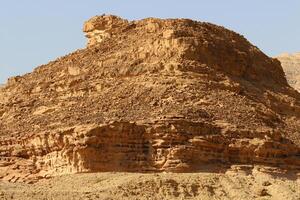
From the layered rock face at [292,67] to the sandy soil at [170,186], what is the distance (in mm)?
81044

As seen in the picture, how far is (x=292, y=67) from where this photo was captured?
147125 millimetres

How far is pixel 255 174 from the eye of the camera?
182ft

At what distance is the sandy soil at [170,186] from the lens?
163 feet

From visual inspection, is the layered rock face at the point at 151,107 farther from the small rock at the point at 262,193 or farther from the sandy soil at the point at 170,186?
the small rock at the point at 262,193

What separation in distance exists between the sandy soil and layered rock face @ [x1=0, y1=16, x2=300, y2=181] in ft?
4.88

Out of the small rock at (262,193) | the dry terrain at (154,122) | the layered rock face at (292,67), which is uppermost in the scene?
the layered rock face at (292,67)

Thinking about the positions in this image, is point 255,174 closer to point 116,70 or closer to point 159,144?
point 159,144

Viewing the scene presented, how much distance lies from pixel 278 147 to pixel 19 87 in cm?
1767

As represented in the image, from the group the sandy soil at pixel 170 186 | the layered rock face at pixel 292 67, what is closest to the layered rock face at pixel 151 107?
the sandy soil at pixel 170 186

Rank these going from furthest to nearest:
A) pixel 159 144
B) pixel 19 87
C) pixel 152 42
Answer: pixel 19 87 → pixel 152 42 → pixel 159 144

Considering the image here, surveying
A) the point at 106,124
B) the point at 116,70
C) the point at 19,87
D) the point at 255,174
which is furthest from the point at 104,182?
the point at 19,87

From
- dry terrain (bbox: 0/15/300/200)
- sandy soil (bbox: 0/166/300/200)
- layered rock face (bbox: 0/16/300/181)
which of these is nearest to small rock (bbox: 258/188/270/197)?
sandy soil (bbox: 0/166/300/200)

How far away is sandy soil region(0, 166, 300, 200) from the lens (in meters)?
49.8

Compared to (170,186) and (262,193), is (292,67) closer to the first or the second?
(262,193)
